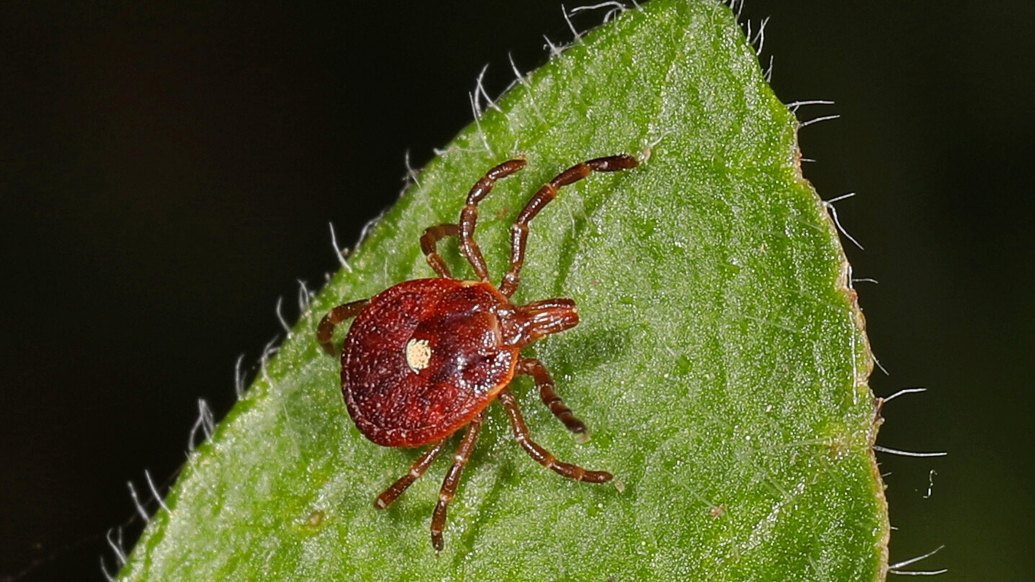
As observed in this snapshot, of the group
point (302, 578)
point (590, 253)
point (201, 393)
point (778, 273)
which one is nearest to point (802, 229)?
point (778, 273)

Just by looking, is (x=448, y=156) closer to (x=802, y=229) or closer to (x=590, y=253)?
(x=590, y=253)

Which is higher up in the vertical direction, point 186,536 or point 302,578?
point 186,536

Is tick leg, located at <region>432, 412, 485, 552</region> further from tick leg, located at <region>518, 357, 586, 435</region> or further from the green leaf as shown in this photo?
tick leg, located at <region>518, 357, 586, 435</region>

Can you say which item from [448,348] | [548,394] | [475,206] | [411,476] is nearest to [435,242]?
[475,206]

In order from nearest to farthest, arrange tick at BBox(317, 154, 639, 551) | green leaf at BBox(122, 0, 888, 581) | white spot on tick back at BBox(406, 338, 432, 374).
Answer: green leaf at BBox(122, 0, 888, 581)
tick at BBox(317, 154, 639, 551)
white spot on tick back at BBox(406, 338, 432, 374)

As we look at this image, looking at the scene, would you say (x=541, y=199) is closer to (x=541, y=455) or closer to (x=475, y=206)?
(x=475, y=206)

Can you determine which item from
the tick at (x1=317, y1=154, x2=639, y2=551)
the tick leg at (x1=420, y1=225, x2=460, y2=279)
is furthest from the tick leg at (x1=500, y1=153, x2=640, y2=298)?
the tick leg at (x1=420, y1=225, x2=460, y2=279)

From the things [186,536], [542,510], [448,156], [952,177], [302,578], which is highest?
[448,156]

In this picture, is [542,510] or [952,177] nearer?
[542,510]
